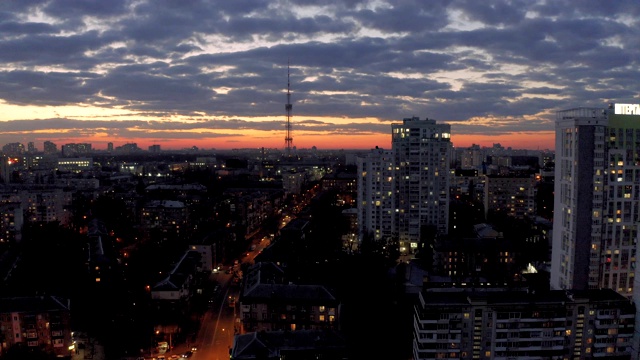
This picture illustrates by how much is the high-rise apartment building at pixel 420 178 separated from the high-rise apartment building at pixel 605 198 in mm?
11834

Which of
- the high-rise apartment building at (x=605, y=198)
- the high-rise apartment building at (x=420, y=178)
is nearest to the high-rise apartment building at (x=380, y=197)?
the high-rise apartment building at (x=420, y=178)

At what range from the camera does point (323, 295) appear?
17.2 meters

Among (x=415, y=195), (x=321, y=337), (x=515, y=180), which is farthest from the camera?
(x=515, y=180)

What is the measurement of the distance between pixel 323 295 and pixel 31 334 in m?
9.32

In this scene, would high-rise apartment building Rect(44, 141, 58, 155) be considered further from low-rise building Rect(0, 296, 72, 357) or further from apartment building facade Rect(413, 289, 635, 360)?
apartment building facade Rect(413, 289, 635, 360)

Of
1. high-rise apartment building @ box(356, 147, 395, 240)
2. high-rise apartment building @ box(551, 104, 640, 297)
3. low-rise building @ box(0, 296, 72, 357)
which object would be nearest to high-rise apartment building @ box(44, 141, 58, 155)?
high-rise apartment building @ box(356, 147, 395, 240)

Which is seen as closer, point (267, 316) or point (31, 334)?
point (31, 334)

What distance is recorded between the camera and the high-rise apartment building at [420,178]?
29.7 m

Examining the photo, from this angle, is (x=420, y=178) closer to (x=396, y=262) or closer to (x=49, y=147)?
(x=396, y=262)

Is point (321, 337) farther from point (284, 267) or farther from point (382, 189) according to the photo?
point (382, 189)

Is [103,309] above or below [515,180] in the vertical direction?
below

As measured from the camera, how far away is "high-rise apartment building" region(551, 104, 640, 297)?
17906mm

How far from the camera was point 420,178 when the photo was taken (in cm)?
2977

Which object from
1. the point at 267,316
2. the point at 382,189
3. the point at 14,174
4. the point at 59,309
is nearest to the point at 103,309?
the point at 59,309
